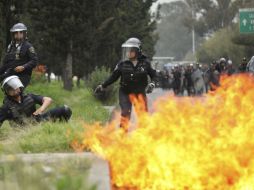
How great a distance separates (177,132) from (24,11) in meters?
15.4

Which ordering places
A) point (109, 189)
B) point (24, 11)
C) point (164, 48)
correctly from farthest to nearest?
point (164, 48) → point (24, 11) → point (109, 189)

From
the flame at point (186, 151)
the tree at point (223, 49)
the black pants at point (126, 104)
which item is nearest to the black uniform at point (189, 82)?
the black pants at point (126, 104)

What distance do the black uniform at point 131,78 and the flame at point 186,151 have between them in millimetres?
2786

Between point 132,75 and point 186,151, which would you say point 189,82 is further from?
point 186,151

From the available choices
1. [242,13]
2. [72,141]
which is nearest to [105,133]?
[72,141]

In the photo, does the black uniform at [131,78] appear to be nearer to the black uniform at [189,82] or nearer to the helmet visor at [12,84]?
the helmet visor at [12,84]

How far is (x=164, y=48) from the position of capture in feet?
563

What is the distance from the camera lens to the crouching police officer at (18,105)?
10.4m

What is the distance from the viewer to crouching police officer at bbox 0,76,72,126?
1044cm

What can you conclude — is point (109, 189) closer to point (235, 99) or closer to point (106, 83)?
point (235, 99)

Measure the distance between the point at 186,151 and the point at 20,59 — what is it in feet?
19.0

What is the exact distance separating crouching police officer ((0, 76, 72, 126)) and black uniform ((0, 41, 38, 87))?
1.63 metres

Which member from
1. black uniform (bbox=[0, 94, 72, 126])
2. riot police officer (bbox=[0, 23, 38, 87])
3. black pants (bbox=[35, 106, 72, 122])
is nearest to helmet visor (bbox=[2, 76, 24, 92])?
black uniform (bbox=[0, 94, 72, 126])

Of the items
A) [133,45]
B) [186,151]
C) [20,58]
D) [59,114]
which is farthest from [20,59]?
[186,151]
